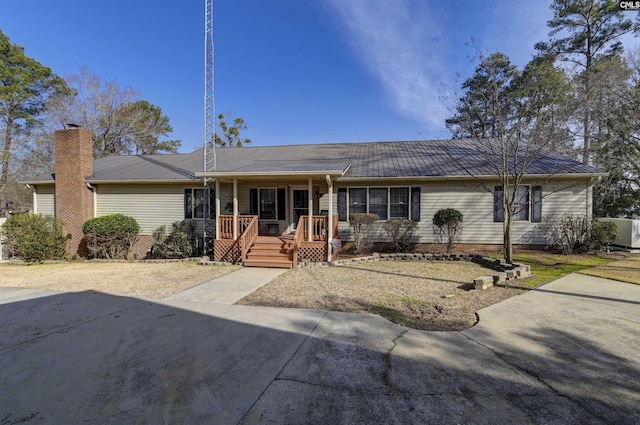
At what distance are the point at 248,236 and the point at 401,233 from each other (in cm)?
567

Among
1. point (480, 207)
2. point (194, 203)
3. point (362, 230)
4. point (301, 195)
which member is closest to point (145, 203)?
point (194, 203)

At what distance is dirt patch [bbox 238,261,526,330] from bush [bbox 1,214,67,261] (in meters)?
9.62

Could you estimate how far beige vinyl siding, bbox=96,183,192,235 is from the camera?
1308cm

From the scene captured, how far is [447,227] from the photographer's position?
36.7ft

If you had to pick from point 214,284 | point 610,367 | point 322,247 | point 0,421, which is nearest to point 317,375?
point 0,421

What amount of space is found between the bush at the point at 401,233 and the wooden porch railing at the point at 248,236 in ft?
16.2

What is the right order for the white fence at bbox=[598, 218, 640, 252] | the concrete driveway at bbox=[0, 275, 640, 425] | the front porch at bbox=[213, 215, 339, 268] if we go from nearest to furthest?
1. the concrete driveway at bbox=[0, 275, 640, 425]
2. the front porch at bbox=[213, 215, 339, 268]
3. the white fence at bbox=[598, 218, 640, 252]

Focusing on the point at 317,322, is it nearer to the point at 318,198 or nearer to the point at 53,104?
the point at 318,198

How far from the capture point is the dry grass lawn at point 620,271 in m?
7.32

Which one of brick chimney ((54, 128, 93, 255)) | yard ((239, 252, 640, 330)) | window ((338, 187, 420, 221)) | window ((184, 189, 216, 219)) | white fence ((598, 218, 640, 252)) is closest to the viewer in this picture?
yard ((239, 252, 640, 330))

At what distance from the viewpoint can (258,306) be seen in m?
5.48

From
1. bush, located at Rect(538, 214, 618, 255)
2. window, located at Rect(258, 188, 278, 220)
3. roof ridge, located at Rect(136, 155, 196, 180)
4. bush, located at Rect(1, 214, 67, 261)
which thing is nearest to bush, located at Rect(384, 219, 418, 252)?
window, located at Rect(258, 188, 278, 220)

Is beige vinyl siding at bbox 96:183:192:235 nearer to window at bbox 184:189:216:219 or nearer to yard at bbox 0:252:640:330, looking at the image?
window at bbox 184:189:216:219

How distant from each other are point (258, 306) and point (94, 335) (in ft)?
7.75
